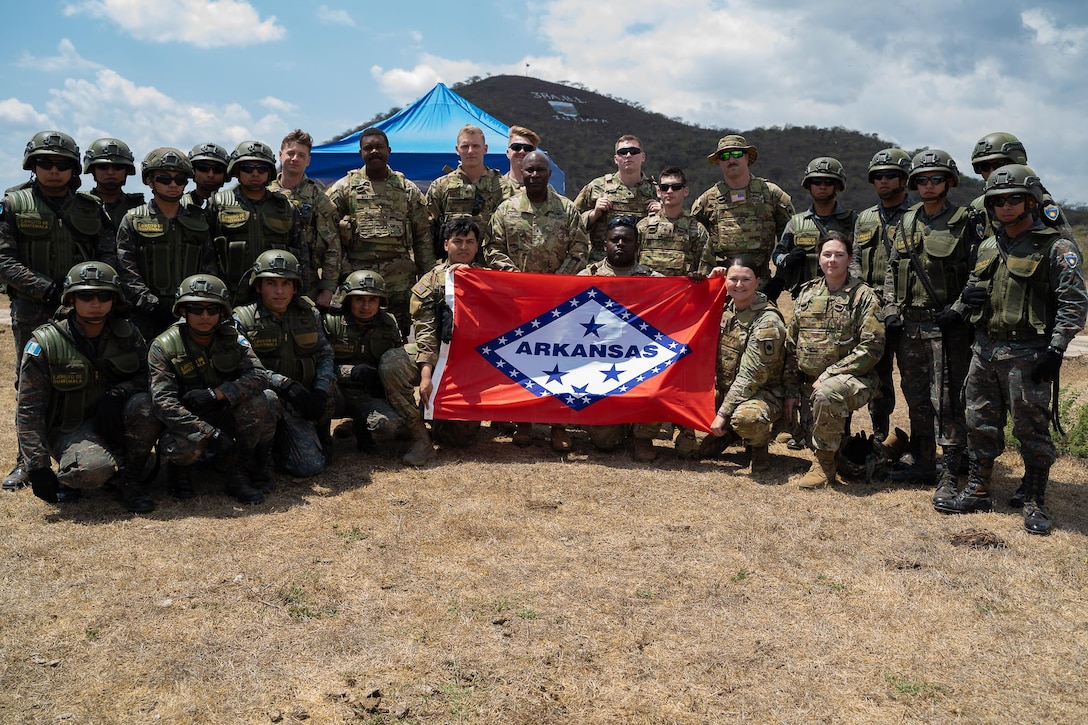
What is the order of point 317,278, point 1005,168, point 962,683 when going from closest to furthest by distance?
point 962,683 < point 1005,168 < point 317,278

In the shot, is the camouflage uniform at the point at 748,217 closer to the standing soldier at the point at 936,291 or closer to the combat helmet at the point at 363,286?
the standing soldier at the point at 936,291

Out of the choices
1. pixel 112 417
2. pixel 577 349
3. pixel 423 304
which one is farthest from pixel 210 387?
pixel 577 349

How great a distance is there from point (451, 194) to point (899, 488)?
16.5 ft

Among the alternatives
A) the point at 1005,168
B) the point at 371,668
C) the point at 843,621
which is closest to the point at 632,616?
the point at 843,621

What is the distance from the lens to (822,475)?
22.5 feet

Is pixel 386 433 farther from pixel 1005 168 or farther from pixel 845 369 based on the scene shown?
pixel 1005 168

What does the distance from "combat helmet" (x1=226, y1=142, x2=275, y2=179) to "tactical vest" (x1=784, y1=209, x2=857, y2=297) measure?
465 centimetres

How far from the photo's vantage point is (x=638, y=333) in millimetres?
7629

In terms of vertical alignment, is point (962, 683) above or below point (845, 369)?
below

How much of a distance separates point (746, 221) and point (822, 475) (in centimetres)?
269

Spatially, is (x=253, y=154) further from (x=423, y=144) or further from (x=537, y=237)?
(x=423, y=144)

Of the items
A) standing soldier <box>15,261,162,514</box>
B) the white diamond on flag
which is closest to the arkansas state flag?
the white diamond on flag

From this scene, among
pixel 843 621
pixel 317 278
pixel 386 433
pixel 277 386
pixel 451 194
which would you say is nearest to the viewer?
pixel 843 621

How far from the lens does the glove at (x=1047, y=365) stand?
18.4ft
